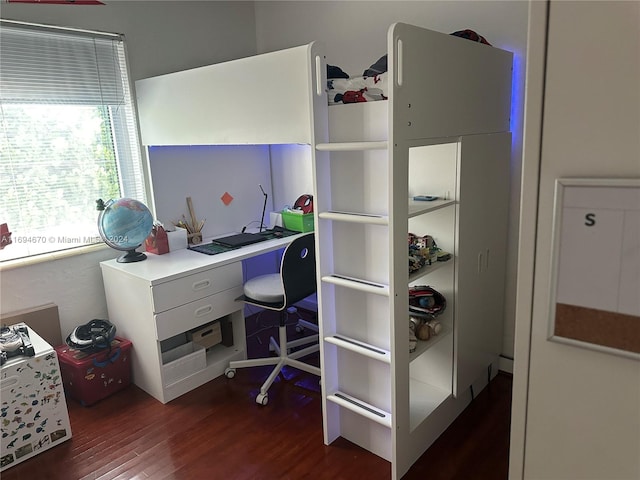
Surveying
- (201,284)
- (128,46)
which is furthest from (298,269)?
(128,46)

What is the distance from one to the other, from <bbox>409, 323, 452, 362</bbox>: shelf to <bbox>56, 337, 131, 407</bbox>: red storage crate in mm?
1632

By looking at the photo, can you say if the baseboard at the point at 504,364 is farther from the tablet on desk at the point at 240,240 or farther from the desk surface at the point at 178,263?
the tablet on desk at the point at 240,240

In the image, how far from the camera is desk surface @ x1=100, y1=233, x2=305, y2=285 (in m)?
2.46

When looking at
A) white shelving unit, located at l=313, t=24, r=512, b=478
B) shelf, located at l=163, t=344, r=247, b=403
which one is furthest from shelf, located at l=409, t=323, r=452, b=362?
shelf, located at l=163, t=344, r=247, b=403

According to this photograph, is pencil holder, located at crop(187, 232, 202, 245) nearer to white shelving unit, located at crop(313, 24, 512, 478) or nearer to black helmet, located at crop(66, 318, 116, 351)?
black helmet, located at crop(66, 318, 116, 351)

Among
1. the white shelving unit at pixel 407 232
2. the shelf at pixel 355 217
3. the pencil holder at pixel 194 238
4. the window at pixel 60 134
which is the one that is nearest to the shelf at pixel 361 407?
the white shelving unit at pixel 407 232

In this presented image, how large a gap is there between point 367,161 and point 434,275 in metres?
0.75

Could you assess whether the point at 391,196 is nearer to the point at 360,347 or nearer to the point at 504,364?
the point at 360,347

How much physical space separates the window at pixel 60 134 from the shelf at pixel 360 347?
1.70 meters

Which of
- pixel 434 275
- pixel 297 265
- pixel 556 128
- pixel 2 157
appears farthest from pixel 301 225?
pixel 556 128

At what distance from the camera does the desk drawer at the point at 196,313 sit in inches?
97.0

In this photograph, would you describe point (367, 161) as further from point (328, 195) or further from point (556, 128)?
point (556, 128)

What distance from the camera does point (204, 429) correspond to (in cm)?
231

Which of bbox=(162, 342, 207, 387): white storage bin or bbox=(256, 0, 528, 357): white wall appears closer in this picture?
bbox=(256, 0, 528, 357): white wall
